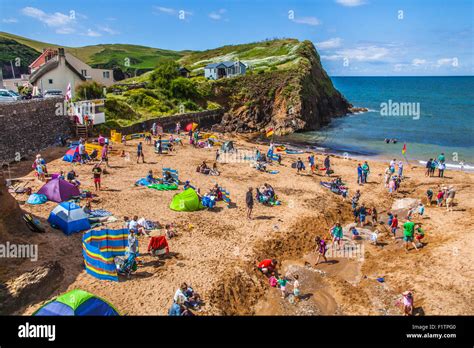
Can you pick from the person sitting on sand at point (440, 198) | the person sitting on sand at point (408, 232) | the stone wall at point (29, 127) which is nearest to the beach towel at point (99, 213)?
the stone wall at point (29, 127)

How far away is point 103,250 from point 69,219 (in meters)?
2.60

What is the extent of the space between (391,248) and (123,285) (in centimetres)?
1113

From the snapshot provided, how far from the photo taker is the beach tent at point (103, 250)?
39.7 ft

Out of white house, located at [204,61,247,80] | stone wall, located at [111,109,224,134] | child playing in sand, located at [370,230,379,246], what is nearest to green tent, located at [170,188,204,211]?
child playing in sand, located at [370,230,379,246]

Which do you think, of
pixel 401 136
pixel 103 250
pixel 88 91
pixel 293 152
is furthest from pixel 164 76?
pixel 103 250

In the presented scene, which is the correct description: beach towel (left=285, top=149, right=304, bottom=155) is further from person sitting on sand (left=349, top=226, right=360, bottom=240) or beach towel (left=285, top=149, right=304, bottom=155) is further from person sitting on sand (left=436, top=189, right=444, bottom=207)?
person sitting on sand (left=349, top=226, right=360, bottom=240)

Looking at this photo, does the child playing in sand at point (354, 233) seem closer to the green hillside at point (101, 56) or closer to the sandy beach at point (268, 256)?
the sandy beach at point (268, 256)

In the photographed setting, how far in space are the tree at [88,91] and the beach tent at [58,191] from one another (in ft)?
75.4

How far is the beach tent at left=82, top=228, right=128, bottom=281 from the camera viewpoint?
39.7ft

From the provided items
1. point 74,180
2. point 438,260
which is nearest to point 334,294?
point 438,260

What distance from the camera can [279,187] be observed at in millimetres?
23656

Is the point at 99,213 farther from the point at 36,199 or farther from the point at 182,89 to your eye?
the point at 182,89
